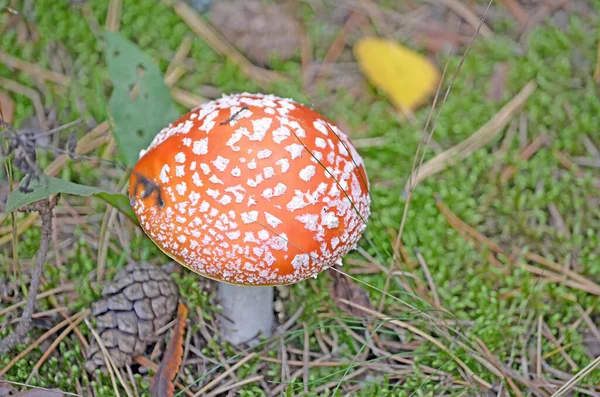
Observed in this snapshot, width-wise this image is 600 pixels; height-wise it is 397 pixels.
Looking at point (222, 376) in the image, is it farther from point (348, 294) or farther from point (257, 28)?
point (257, 28)

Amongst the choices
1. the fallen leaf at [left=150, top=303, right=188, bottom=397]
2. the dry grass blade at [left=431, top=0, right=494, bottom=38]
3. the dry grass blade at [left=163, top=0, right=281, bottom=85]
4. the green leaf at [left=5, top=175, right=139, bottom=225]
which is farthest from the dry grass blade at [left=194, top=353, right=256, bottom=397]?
the dry grass blade at [left=431, top=0, right=494, bottom=38]

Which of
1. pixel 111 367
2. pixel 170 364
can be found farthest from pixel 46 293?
pixel 170 364

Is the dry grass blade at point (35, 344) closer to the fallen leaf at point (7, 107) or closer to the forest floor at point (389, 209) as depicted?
the forest floor at point (389, 209)

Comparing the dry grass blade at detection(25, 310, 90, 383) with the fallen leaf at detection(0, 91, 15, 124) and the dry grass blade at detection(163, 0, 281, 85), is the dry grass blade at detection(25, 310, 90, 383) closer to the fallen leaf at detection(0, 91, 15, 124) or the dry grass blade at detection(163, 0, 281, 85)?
the fallen leaf at detection(0, 91, 15, 124)

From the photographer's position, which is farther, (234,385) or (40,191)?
(234,385)

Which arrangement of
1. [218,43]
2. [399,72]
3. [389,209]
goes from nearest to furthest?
[389,209], [399,72], [218,43]

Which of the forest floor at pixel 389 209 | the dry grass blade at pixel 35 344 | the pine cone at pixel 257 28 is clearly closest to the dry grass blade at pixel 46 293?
the forest floor at pixel 389 209

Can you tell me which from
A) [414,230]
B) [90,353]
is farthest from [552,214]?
[90,353]
